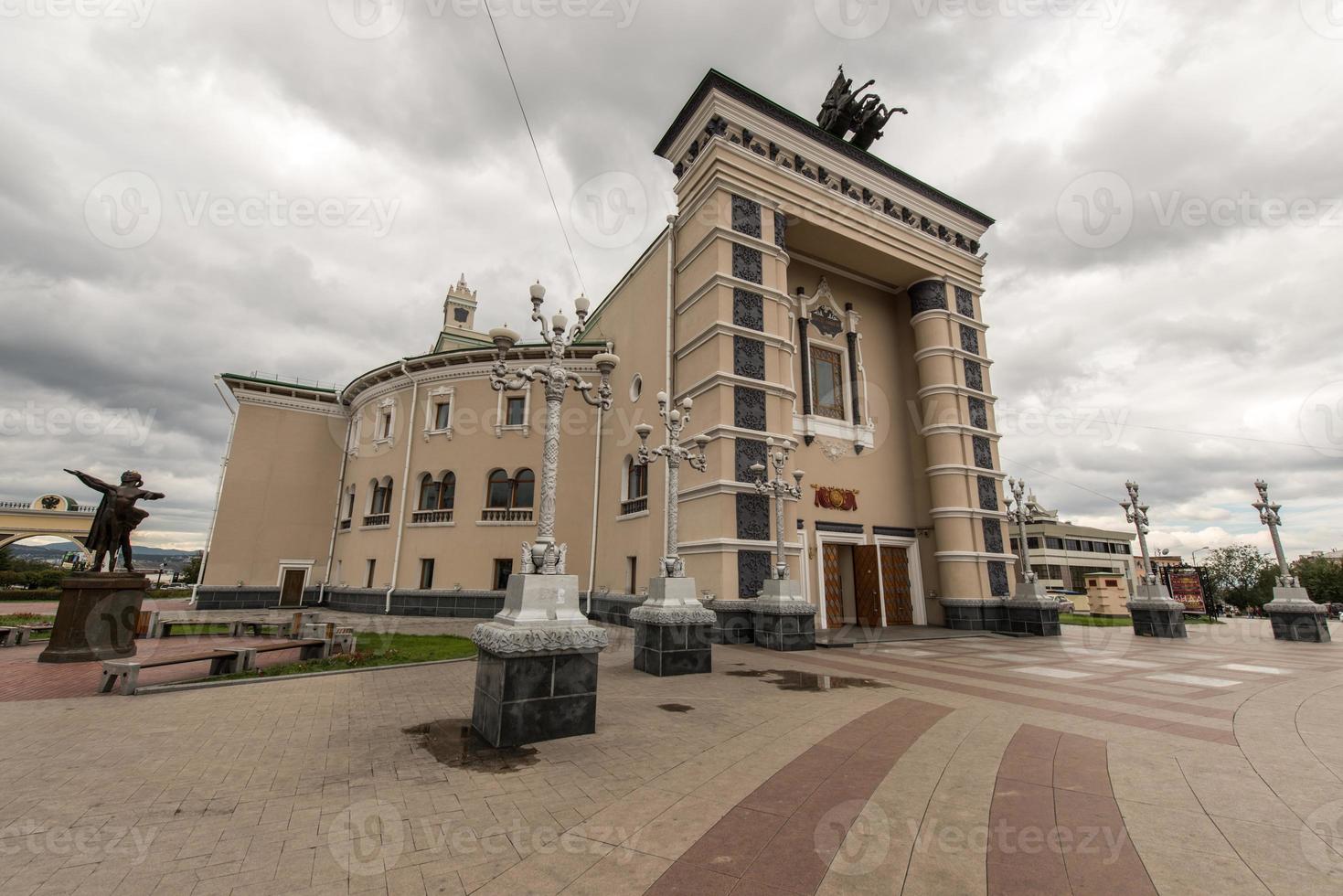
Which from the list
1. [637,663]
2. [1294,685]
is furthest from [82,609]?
[1294,685]

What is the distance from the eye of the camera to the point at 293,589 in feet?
75.9

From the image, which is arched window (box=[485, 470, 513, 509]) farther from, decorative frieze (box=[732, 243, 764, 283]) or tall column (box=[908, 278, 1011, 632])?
tall column (box=[908, 278, 1011, 632])

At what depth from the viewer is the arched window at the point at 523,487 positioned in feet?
67.0

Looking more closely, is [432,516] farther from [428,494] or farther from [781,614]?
[781,614]

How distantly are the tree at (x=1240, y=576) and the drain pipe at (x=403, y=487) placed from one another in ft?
276

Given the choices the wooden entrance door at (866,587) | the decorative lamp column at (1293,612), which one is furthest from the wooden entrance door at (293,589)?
the decorative lamp column at (1293,612)

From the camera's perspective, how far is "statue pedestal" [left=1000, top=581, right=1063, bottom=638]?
16016mm

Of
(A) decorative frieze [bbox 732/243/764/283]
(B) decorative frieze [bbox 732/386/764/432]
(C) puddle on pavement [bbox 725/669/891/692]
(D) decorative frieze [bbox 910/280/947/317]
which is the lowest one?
(C) puddle on pavement [bbox 725/669/891/692]

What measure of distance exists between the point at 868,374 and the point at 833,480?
4862mm

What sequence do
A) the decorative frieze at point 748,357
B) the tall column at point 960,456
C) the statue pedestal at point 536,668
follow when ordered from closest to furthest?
1. the statue pedestal at point 536,668
2. the decorative frieze at point 748,357
3. the tall column at point 960,456

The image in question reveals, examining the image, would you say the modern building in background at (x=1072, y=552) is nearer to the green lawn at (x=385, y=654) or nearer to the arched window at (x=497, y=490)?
the arched window at (x=497, y=490)

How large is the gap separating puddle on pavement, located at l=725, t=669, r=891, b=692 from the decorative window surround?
651 inches

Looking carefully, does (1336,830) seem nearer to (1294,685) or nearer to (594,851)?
(594,851)

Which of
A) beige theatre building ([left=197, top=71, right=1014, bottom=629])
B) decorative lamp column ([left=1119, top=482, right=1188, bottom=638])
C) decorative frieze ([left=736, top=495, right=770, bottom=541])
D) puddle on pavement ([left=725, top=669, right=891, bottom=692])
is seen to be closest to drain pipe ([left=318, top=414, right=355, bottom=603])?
beige theatre building ([left=197, top=71, right=1014, bottom=629])
